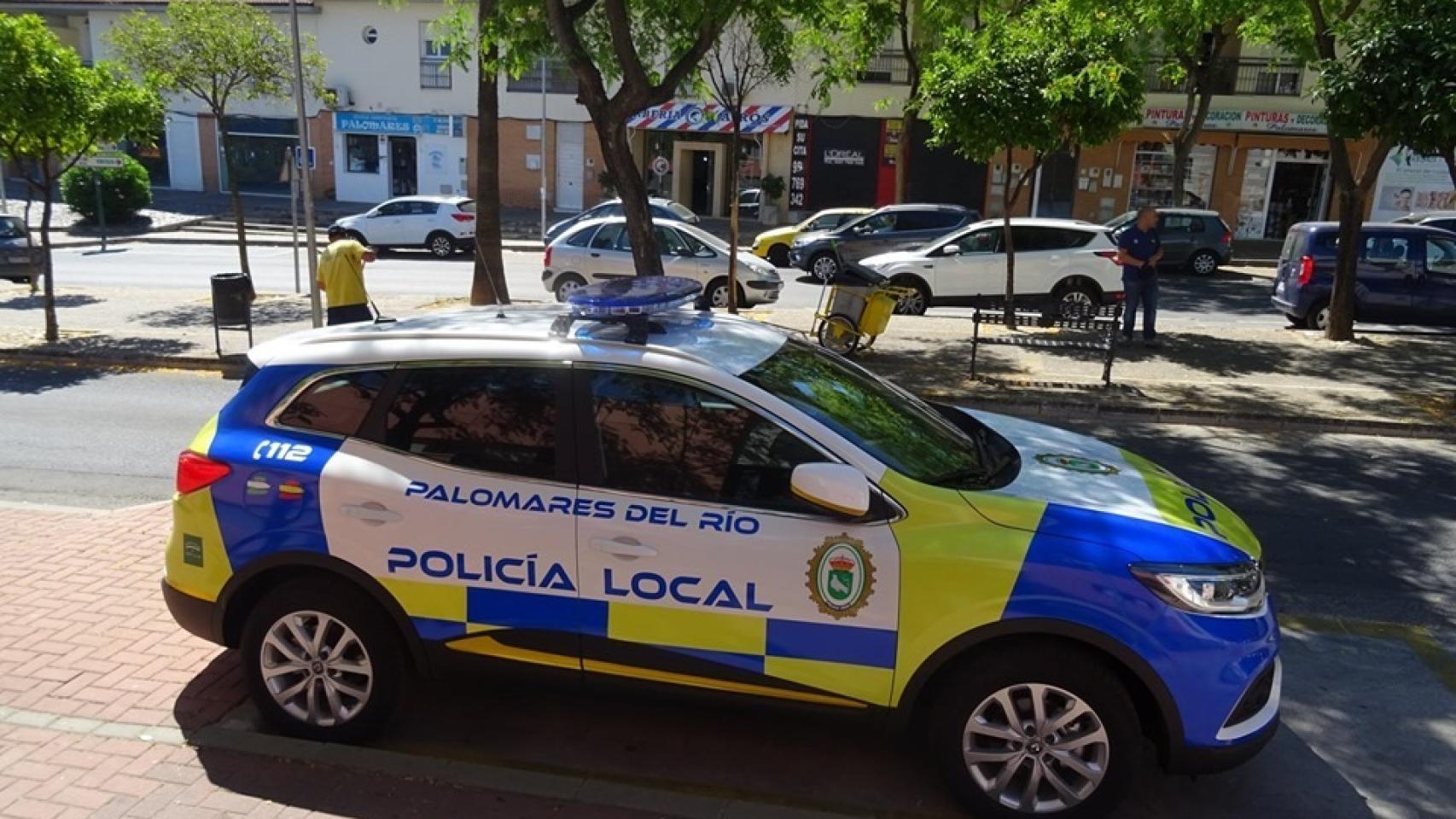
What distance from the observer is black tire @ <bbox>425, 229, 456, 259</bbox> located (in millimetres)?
25938

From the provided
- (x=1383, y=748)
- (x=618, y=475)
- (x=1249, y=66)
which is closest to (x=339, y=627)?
(x=618, y=475)

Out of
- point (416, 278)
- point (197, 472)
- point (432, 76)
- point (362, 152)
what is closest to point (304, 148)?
point (416, 278)

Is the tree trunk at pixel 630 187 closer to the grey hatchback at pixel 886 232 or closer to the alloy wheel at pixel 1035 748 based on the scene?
the alloy wheel at pixel 1035 748

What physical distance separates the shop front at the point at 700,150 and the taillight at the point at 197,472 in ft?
97.9

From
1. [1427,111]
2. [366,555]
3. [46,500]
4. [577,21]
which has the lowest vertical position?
[46,500]

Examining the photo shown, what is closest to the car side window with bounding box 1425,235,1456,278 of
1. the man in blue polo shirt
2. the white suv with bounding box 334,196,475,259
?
the man in blue polo shirt

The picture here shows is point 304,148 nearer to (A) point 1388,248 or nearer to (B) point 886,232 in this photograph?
(B) point 886,232

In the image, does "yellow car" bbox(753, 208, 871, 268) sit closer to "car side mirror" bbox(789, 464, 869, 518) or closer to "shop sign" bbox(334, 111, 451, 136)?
"shop sign" bbox(334, 111, 451, 136)

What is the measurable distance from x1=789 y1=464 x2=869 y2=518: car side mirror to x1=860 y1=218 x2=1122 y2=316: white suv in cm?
1262

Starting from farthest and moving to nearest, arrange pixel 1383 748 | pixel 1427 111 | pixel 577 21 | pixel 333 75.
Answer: pixel 333 75
pixel 577 21
pixel 1427 111
pixel 1383 748

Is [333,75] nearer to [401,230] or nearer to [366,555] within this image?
[401,230]

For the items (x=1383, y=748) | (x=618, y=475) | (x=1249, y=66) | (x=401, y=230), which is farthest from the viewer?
(x=1249, y=66)

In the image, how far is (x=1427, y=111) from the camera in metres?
9.21

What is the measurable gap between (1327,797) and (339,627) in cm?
377
